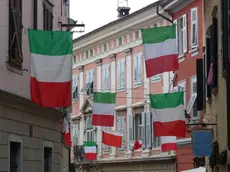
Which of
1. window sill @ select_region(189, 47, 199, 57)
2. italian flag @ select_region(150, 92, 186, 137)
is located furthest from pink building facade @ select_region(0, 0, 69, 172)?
window sill @ select_region(189, 47, 199, 57)

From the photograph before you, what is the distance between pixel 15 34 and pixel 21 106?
1.61m

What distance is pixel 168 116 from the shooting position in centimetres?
2334

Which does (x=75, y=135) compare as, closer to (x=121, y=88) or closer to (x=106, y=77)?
(x=106, y=77)

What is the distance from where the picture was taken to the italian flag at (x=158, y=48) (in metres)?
20.7

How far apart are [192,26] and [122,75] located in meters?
12.2

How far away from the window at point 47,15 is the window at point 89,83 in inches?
1170

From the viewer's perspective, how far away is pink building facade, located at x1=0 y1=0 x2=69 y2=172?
714 inches

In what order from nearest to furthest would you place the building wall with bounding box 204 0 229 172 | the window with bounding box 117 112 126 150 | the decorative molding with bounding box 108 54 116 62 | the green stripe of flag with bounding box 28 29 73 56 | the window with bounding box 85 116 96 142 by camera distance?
the green stripe of flag with bounding box 28 29 73 56 < the building wall with bounding box 204 0 229 172 < the window with bounding box 117 112 126 150 < the decorative molding with bounding box 108 54 116 62 < the window with bounding box 85 116 96 142

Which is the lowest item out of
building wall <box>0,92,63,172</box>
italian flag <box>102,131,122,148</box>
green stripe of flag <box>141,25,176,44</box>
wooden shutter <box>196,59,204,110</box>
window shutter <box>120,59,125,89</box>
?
building wall <box>0,92,63,172</box>

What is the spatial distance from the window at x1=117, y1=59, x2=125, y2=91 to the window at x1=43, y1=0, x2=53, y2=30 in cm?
2415

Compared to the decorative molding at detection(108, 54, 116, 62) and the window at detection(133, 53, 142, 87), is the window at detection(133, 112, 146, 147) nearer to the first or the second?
the window at detection(133, 53, 142, 87)

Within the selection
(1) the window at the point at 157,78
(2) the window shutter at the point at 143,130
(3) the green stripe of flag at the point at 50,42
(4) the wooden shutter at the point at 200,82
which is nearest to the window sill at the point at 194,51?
(1) the window at the point at 157,78

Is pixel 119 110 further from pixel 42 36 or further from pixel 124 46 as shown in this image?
pixel 42 36

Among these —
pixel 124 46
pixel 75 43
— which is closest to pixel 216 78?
pixel 124 46
